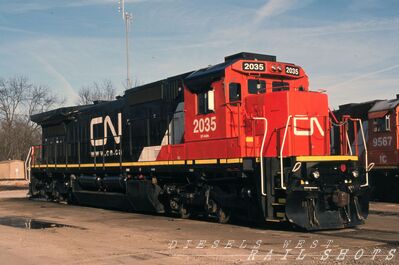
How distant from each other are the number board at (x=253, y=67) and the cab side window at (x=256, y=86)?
280mm

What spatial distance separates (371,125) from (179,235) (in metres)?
12.7

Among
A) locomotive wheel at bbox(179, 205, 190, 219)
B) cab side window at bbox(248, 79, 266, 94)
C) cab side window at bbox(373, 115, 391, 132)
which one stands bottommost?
locomotive wheel at bbox(179, 205, 190, 219)

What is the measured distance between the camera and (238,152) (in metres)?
12.0

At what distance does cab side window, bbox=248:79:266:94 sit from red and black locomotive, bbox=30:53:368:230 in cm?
3

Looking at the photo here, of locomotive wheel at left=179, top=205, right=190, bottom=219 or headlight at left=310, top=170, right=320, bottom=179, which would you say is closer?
headlight at left=310, top=170, right=320, bottom=179

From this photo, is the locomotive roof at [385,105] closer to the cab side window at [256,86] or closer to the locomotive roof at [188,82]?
the locomotive roof at [188,82]

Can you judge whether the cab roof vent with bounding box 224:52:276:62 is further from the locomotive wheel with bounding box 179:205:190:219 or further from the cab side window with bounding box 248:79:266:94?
the locomotive wheel with bounding box 179:205:190:219

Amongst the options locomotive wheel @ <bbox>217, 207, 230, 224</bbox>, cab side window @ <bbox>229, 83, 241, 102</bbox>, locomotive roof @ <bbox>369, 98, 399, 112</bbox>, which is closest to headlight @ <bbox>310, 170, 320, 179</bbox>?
cab side window @ <bbox>229, 83, 241, 102</bbox>

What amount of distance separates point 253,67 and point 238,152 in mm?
A: 2223

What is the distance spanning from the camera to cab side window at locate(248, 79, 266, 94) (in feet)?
41.3

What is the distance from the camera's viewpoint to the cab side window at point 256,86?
41.3ft

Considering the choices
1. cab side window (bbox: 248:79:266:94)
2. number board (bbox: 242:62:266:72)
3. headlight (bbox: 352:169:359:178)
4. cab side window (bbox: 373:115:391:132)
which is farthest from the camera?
cab side window (bbox: 373:115:391:132)

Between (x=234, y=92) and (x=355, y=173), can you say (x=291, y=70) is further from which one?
(x=355, y=173)

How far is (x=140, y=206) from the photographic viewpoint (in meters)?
15.9
